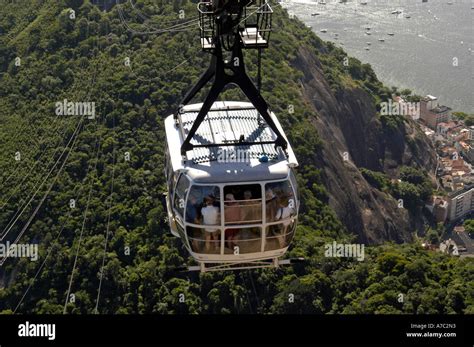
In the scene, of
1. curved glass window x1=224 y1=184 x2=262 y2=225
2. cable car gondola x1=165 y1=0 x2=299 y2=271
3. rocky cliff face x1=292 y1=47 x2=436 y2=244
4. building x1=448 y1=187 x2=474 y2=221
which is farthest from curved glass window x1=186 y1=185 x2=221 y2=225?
building x1=448 y1=187 x2=474 y2=221

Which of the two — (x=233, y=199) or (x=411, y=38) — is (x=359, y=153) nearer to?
(x=411, y=38)

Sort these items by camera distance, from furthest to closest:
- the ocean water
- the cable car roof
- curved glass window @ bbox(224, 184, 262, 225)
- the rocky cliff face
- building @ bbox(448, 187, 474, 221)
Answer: the ocean water → building @ bbox(448, 187, 474, 221) → the rocky cliff face → the cable car roof → curved glass window @ bbox(224, 184, 262, 225)

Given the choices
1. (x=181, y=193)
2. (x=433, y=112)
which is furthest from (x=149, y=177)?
(x=433, y=112)

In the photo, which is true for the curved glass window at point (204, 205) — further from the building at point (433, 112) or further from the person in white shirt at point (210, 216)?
the building at point (433, 112)

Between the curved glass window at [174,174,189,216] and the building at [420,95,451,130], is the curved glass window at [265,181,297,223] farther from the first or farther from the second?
the building at [420,95,451,130]

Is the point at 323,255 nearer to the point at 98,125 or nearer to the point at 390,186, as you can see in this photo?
the point at 98,125
